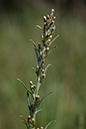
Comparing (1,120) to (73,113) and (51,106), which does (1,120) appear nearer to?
(51,106)

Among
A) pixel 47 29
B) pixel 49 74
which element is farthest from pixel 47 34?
pixel 49 74

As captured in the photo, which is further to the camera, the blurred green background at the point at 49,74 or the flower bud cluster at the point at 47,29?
the blurred green background at the point at 49,74

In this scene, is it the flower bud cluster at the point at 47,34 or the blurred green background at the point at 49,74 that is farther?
the blurred green background at the point at 49,74

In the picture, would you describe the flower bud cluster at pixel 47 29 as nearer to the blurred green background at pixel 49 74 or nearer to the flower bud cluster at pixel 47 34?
the flower bud cluster at pixel 47 34

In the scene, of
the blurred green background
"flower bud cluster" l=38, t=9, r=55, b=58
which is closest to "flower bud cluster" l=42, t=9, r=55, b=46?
"flower bud cluster" l=38, t=9, r=55, b=58

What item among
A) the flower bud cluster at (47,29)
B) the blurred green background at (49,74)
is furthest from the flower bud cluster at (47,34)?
the blurred green background at (49,74)

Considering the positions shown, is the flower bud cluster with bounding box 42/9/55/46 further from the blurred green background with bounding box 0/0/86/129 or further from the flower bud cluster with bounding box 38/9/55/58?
the blurred green background with bounding box 0/0/86/129

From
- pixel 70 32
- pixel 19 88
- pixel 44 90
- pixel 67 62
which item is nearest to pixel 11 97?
pixel 19 88

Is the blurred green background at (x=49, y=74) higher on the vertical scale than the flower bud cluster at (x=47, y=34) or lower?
lower
